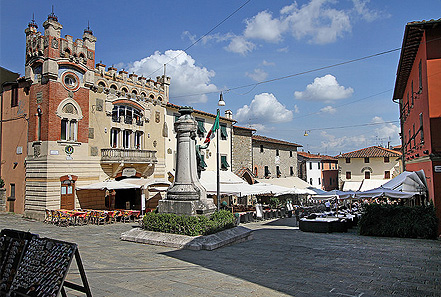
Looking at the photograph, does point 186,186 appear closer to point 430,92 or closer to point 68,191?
point 430,92

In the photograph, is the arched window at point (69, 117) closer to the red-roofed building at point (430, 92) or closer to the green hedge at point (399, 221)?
the green hedge at point (399, 221)

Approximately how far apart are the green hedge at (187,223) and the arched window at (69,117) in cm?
1088

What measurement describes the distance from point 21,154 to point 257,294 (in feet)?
64.9

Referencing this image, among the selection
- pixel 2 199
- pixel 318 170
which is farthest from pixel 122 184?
pixel 318 170

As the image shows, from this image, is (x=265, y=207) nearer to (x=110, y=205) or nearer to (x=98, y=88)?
(x=110, y=205)

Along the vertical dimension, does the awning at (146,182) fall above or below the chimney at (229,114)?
below

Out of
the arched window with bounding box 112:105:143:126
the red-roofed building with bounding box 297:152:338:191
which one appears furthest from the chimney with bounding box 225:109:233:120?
the red-roofed building with bounding box 297:152:338:191

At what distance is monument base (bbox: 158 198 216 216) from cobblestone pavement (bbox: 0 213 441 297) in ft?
5.22

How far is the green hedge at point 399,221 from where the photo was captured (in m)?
12.8

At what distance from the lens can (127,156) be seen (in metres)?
22.5

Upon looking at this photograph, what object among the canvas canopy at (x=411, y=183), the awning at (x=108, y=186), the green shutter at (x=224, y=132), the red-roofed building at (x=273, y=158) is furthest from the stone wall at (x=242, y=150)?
the canvas canopy at (x=411, y=183)

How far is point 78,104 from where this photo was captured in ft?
67.3

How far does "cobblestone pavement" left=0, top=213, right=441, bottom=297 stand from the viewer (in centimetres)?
613

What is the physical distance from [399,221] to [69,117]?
18.5 metres
